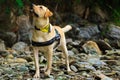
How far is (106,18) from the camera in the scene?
632 inches

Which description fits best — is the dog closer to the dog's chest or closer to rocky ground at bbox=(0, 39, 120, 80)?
the dog's chest

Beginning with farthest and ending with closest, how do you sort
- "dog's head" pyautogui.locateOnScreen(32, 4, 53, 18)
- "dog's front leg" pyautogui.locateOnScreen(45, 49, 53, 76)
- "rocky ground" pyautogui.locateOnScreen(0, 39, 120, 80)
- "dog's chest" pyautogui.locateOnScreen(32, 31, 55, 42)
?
"rocky ground" pyautogui.locateOnScreen(0, 39, 120, 80) → "dog's front leg" pyautogui.locateOnScreen(45, 49, 53, 76) → "dog's chest" pyautogui.locateOnScreen(32, 31, 55, 42) → "dog's head" pyautogui.locateOnScreen(32, 4, 53, 18)

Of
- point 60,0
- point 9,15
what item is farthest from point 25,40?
point 60,0

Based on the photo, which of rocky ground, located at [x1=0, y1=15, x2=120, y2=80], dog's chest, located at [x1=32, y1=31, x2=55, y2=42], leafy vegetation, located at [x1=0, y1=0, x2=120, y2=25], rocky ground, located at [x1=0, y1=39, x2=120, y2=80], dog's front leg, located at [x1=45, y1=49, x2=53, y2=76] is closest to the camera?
dog's chest, located at [x1=32, y1=31, x2=55, y2=42]

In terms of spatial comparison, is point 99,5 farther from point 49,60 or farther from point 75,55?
point 49,60

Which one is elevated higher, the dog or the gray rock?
the gray rock

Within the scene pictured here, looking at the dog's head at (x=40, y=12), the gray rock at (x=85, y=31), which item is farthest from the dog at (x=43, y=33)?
the gray rock at (x=85, y=31)

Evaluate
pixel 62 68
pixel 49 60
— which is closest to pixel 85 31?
pixel 62 68

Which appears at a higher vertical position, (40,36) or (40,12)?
(40,12)

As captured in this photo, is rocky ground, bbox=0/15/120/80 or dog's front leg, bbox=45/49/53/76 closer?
dog's front leg, bbox=45/49/53/76

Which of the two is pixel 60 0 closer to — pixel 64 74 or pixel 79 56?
pixel 79 56

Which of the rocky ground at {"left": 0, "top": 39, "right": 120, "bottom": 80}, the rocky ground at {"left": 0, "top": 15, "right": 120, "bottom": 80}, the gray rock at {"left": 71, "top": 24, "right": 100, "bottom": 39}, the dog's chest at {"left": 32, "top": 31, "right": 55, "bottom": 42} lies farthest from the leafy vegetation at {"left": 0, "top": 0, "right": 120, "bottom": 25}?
the dog's chest at {"left": 32, "top": 31, "right": 55, "bottom": 42}

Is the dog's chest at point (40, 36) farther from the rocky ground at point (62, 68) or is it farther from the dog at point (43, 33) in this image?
the rocky ground at point (62, 68)

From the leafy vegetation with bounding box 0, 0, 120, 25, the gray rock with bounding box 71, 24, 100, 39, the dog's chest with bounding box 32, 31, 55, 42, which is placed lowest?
the dog's chest with bounding box 32, 31, 55, 42
